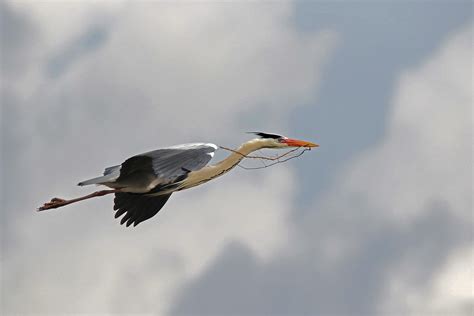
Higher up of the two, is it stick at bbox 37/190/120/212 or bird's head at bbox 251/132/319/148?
bird's head at bbox 251/132/319/148

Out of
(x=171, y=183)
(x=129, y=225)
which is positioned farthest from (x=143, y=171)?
(x=129, y=225)

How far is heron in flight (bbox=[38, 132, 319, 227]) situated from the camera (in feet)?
54.6

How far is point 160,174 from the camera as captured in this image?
1683cm

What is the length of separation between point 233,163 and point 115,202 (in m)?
2.24

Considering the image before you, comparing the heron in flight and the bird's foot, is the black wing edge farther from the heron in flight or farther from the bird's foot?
the bird's foot

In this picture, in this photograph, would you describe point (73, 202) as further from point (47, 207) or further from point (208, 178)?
point (208, 178)

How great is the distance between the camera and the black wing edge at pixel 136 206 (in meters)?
19.2

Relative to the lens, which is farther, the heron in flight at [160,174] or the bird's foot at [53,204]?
the bird's foot at [53,204]

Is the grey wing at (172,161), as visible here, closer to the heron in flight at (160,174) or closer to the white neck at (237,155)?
the heron in flight at (160,174)

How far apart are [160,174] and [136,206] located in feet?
8.43

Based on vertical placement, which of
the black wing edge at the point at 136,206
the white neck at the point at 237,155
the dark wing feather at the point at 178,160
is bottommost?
the dark wing feather at the point at 178,160

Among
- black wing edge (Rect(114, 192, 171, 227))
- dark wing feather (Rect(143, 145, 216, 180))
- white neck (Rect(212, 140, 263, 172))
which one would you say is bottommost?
dark wing feather (Rect(143, 145, 216, 180))

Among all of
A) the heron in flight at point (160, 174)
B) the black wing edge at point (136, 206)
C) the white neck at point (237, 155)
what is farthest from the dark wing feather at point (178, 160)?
the black wing edge at point (136, 206)

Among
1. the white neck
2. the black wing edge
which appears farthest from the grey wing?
the black wing edge
